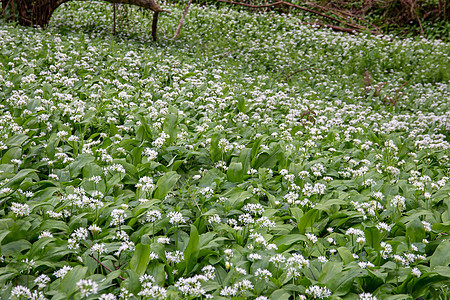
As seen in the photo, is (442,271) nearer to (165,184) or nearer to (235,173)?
(235,173)

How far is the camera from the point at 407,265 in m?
2.58

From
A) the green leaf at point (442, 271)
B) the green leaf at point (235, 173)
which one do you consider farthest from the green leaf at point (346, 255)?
the green leaf at point (235, 173)

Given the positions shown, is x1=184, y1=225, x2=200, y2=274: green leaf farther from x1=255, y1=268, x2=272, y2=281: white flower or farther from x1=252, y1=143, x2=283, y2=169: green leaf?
x1=252, y1=143, x2=283, y2=169: green leaf

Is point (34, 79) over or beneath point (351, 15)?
beneath

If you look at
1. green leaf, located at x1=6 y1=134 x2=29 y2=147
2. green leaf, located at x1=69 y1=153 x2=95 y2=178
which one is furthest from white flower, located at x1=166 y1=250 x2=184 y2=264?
green leaf, located at x1=6 y1=134 x2=29 y2=147

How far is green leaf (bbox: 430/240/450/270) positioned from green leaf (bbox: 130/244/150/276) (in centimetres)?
190

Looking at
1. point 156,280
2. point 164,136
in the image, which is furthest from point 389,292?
point 164,136

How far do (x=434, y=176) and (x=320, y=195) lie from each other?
65.3 inches

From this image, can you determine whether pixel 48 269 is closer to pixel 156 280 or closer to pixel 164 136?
pixel 156 280

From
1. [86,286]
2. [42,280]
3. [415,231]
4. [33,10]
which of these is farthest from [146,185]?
[33,10]

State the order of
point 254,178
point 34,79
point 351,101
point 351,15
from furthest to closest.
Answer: point 351,15
point 351,101
point 34,79
point 254,178

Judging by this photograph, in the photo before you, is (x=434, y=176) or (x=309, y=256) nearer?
(x=309, y=256)

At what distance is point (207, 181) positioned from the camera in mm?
3502

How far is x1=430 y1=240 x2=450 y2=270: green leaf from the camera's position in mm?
2596
